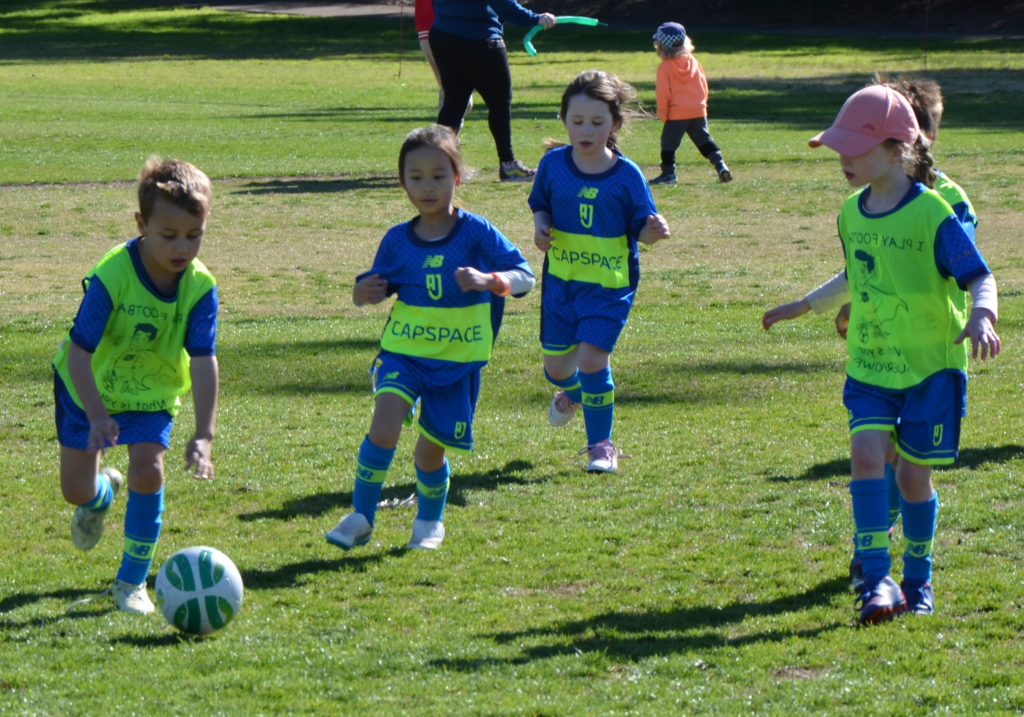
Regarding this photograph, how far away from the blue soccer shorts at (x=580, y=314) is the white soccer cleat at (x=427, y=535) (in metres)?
1.36

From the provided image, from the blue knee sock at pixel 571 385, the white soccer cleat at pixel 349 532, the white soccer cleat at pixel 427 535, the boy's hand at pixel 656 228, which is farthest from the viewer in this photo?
the blue knee sock at pixel 571 385

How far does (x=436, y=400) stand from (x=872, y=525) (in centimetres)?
159

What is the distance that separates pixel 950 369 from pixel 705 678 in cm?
126

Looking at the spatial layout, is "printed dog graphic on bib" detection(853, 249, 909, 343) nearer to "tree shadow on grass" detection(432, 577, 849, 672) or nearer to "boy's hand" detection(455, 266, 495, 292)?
"tree shadow on grass" detection(432, 577, 849, 672)

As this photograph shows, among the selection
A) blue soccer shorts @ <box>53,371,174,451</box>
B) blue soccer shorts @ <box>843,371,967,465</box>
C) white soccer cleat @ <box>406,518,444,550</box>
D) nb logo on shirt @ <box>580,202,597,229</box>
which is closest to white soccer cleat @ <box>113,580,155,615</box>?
blue soccer shorts @ <box>53,371,174,451</box>

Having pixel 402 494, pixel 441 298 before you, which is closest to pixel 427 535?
pixel 402 494

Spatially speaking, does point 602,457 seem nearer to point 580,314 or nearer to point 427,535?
point 580,314

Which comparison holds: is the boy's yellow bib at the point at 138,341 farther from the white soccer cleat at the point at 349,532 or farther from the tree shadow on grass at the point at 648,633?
the tree shadow on grass at the point at 648,633

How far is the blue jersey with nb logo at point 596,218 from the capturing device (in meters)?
5.85

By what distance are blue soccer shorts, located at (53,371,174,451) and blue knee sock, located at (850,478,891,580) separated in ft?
7.22

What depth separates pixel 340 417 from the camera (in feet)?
22.6

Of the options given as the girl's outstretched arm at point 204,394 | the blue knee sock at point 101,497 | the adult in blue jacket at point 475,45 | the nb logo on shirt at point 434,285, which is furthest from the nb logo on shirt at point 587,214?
the adult in blue jacket at point 475,45

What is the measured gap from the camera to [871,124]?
4109 mm

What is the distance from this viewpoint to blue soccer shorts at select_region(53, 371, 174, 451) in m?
4.21
